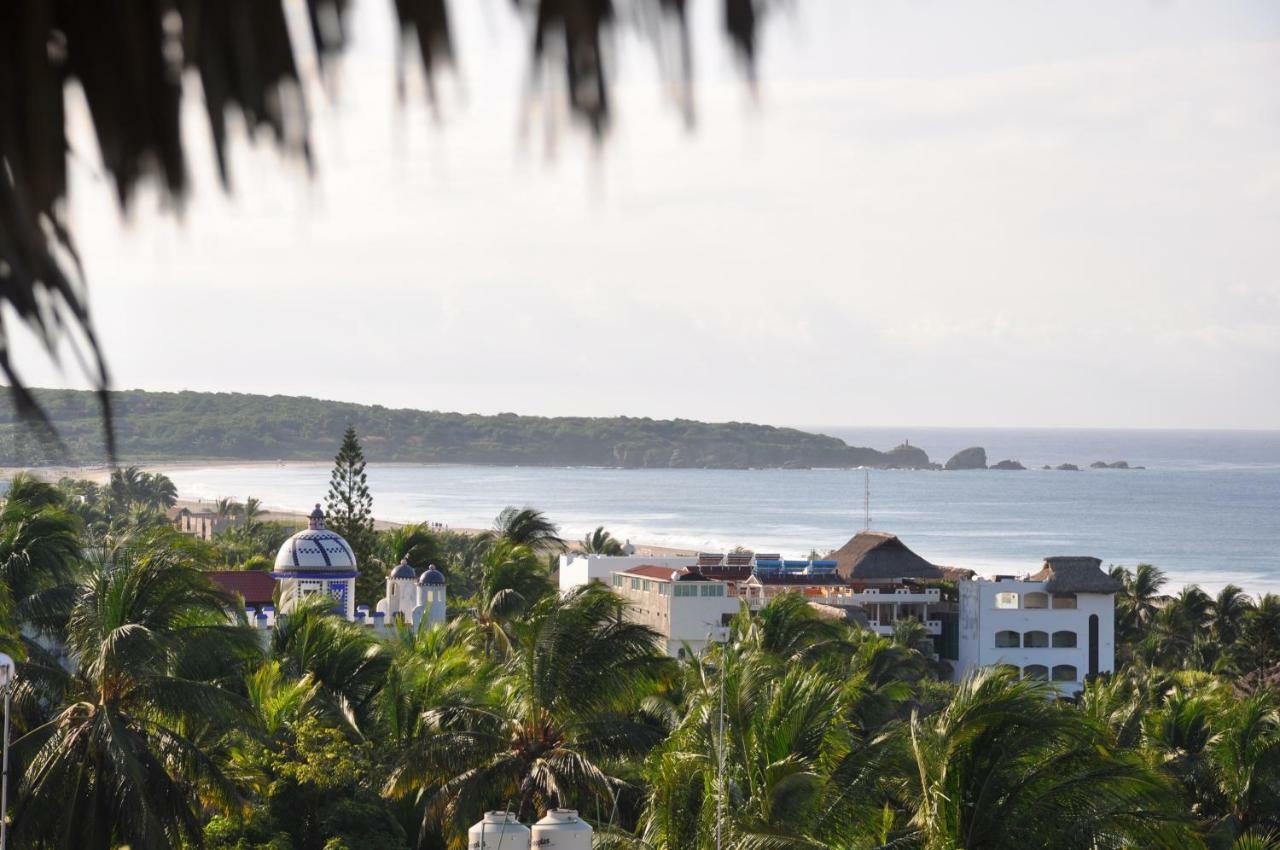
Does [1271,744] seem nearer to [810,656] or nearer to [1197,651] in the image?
[810,656]

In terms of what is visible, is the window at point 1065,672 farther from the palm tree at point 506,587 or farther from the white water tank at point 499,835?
the white water tank at point 499,835

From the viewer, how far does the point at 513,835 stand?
37.4ft

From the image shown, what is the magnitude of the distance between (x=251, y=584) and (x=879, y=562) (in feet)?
84.6

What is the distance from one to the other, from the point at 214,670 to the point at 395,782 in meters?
2.14

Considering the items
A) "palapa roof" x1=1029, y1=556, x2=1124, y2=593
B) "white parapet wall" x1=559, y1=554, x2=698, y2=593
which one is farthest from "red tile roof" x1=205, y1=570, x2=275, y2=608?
"palapa roof" x1=1029, y1=556, x2=1124, y2=593

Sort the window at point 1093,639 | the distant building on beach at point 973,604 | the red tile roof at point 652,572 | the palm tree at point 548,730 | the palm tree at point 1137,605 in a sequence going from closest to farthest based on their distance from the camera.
Answer: the palm tree at point 548,730 → the red tile roof at point 652,572 → the distant building on beach at point 973,604 → the window at point 1093,639 → the palm tree at point 1137,605

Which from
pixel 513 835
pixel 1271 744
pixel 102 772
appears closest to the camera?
pixel 513 835

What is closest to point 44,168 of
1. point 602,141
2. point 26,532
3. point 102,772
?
point 602,141

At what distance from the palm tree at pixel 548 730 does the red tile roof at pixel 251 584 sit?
17558 mm

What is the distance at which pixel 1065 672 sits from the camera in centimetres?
4669

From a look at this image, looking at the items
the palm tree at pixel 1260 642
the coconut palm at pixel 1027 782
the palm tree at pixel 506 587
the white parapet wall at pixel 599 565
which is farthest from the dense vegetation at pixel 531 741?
the white parapet wall at pixel 599 565

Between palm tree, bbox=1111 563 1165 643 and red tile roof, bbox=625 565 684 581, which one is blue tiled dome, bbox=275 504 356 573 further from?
palm tree, bbox=1111 563 1165 643

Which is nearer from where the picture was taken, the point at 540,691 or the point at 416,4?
the point at 416,4

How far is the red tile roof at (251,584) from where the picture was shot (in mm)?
33125
